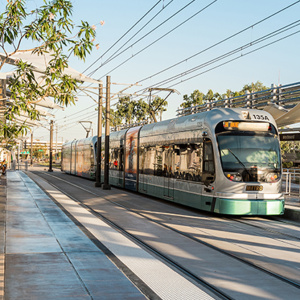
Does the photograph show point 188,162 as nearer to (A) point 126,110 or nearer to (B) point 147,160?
(B) point 147,160

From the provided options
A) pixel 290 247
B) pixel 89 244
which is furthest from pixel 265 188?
pixel 89 244

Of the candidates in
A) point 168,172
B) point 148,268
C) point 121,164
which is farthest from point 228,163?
point 121,164

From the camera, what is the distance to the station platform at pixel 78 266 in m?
6.43

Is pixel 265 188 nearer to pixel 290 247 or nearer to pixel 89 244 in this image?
pixel 290 247

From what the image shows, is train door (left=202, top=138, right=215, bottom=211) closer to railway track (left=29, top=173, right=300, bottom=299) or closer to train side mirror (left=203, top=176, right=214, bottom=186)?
train side mirror (left=203, top=176, right=214, bottom=186)

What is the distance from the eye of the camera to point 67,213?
15281 millimetres

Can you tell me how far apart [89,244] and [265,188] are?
6823 millimetres

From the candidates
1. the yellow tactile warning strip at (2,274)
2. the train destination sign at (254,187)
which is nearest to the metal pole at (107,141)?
the train destination sign at (254,187)

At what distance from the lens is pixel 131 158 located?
24.6 m

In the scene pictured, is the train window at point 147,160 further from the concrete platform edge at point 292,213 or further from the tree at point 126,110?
the tree at point 126,110

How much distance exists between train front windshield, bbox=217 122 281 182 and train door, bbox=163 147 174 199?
3936 millimetres

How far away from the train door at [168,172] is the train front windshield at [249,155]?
3.94 meters

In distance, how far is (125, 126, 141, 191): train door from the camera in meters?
23.8

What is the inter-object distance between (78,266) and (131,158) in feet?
55.1
